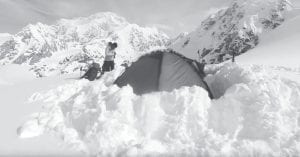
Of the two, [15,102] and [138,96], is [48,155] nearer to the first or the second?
[138,96]

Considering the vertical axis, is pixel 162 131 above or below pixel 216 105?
below

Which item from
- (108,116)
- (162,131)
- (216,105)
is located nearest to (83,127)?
(108,116)

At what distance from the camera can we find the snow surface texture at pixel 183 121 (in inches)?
296

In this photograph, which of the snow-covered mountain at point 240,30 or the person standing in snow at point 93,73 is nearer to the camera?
the person standing in snow at point 93,73

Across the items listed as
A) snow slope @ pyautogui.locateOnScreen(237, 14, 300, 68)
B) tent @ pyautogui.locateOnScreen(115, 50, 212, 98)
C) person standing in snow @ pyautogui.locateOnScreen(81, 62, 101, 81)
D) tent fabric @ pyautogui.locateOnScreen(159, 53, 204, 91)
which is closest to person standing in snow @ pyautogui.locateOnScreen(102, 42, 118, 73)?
person standing in snow @ pyautogui.locateOnScreen(81, 62, 101, 81)

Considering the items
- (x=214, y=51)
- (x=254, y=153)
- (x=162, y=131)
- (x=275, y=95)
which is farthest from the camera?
(x=214, y=51)

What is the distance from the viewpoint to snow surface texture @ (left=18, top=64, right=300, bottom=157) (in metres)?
7.53

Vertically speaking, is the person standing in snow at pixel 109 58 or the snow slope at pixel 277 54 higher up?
the snow slope at pixel 277 54

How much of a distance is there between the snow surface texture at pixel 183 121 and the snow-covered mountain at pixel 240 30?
437 feet

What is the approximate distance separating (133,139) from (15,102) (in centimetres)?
649

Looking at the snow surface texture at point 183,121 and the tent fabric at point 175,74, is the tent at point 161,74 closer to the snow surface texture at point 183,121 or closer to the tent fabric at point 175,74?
the tent fabric at point 175,74

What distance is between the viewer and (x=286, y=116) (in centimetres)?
853

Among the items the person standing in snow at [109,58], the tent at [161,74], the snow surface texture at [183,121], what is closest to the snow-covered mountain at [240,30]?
the person standing in snow at [109,58]

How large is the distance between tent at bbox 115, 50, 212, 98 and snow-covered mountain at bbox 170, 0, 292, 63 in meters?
131
